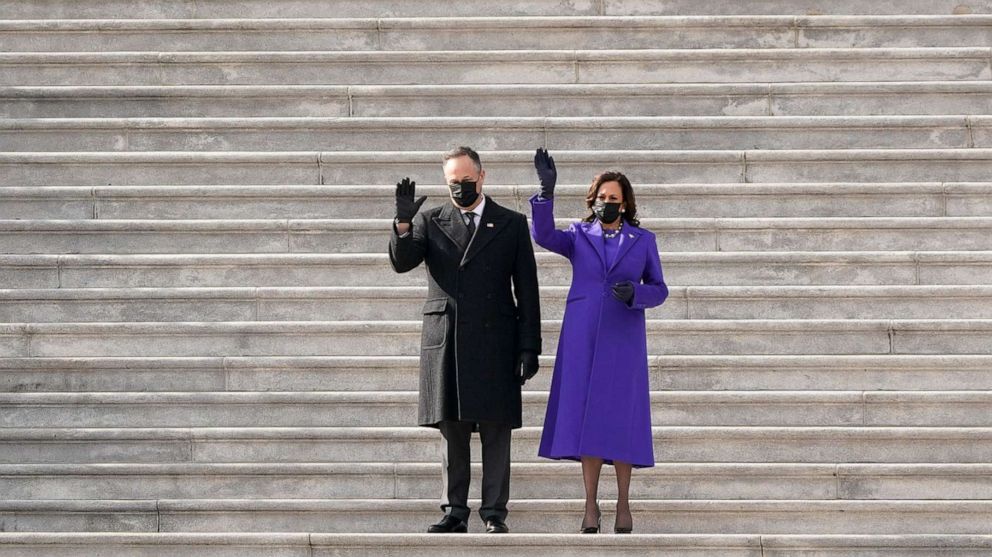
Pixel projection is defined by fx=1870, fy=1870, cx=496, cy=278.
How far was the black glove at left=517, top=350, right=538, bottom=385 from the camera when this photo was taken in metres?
8.65

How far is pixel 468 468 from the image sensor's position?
870 centimetres

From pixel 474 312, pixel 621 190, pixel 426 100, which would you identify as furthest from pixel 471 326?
pixel 426 100

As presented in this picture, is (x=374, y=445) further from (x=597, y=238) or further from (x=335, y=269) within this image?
(x=597, y=238)

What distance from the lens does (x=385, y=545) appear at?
8.24m

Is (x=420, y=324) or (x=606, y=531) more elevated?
(x=420, y=324)

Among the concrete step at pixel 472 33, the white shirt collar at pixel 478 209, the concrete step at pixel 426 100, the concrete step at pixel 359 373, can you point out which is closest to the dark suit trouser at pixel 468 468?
the white shirt collar at pixel 478 209

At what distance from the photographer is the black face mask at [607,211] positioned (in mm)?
8805

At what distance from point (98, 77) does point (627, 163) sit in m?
3.50

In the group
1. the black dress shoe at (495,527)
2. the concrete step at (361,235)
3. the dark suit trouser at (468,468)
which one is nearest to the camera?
the black dress shoe at (495,527)

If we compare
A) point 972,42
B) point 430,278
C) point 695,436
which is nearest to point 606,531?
point 695,436

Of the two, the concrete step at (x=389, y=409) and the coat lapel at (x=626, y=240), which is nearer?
the coat lapel at (x=626, y=240)

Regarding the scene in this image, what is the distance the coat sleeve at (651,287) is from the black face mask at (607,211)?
0.26 meters

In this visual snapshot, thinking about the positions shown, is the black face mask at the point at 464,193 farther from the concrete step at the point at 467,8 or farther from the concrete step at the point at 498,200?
the concrete step at the point at 467,8

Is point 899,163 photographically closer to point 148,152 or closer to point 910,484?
point 910,484
